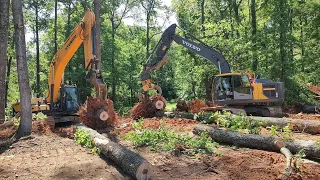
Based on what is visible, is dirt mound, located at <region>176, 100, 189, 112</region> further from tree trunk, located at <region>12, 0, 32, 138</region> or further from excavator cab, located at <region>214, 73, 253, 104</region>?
tree trunk, located at <region>12, 0, 32, 138</region>

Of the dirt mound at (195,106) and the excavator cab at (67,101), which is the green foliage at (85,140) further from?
the dirt mound at (195,106)

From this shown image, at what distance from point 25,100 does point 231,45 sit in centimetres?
1326

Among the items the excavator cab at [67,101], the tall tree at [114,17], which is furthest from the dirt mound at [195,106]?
the tall tree at [114,17]

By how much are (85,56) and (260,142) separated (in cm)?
703

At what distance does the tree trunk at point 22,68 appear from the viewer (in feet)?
30.4

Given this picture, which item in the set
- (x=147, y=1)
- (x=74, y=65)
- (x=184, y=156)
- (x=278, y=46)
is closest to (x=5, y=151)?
(x=184, y=156)

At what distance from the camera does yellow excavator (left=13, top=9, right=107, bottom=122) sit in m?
11.2

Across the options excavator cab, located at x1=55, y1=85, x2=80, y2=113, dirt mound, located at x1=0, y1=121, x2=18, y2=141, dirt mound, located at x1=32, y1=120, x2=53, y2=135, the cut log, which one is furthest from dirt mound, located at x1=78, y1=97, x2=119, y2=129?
dirt mound, located at x1=0, y1=121, x2=18, y2=141

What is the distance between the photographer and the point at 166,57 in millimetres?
14539

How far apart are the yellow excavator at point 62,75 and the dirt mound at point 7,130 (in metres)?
1.53

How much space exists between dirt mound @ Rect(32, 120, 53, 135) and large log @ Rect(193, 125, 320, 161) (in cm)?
511

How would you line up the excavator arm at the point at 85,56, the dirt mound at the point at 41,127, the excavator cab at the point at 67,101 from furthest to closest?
1. the excavator cab at the point at 67,101
2. the excavator arm at the point at 85,56
3. the dirt mound at the point at 41,127

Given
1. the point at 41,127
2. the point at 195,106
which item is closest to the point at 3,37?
the point at 41,127

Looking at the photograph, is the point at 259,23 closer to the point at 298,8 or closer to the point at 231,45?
the point at 298,8
